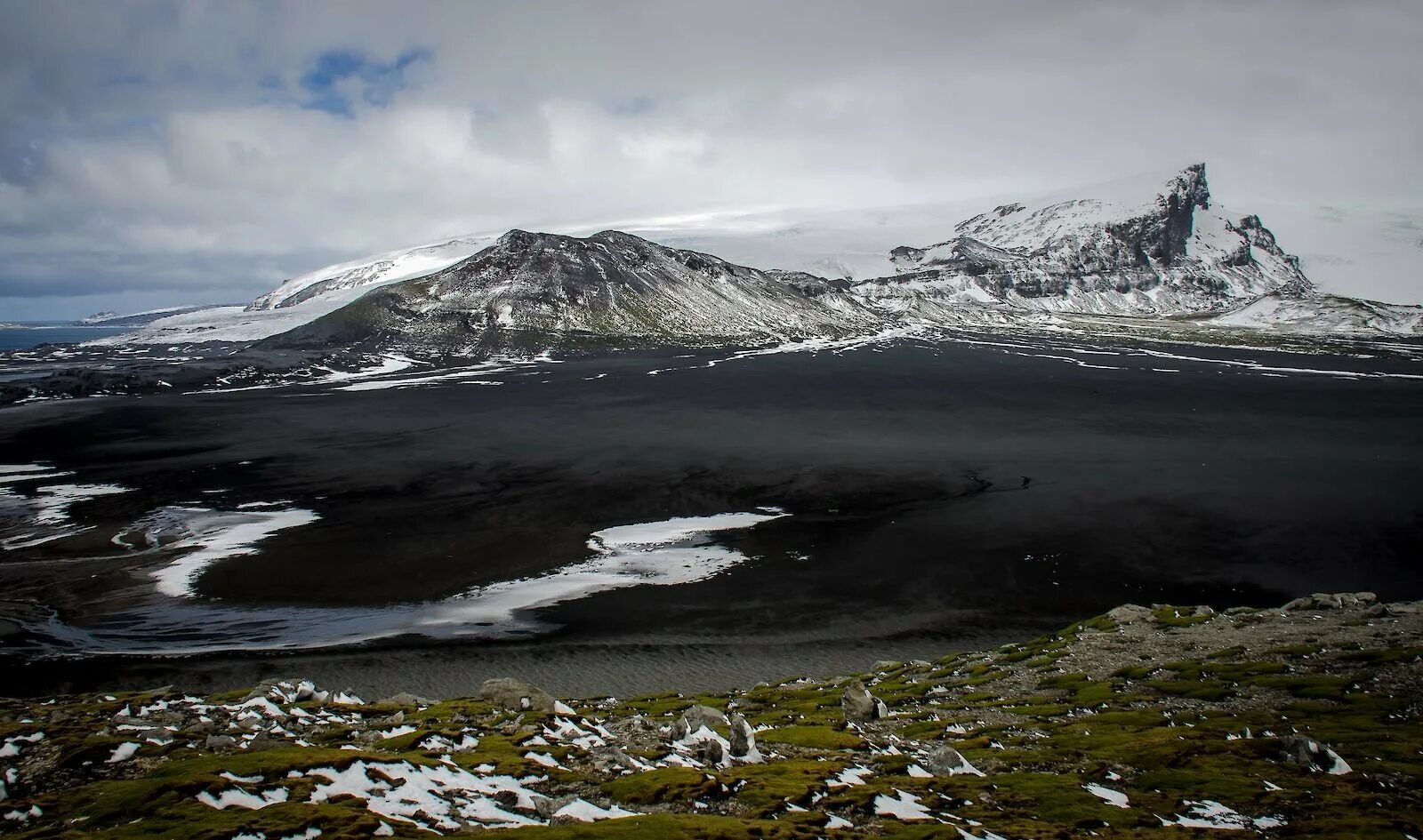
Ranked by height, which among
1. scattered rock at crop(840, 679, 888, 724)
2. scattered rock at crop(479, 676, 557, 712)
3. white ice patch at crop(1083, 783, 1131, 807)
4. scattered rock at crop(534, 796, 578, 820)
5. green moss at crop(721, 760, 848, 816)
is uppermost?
scattered rock at crop(534, 796, 578, 820)

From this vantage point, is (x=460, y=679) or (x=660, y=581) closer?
(x=460, y=679)

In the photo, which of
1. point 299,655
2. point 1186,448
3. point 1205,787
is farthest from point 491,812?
point 1186,448

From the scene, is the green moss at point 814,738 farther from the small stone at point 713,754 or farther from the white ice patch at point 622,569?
the white ice patch at point 622,569

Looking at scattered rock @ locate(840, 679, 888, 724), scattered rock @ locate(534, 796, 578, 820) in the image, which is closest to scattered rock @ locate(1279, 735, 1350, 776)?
scattered rock @ locate(840, 679, 888, 724)

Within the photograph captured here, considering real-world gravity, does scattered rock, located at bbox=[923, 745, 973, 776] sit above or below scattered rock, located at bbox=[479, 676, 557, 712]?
above

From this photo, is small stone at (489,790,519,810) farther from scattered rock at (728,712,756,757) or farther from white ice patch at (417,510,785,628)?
white ice patch at (417,510,785,628)

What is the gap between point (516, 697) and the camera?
93.5 feet

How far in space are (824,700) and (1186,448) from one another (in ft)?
285

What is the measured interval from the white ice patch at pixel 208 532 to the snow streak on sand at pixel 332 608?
0.26ft

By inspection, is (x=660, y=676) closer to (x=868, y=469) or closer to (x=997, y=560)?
(x=997, y=560)

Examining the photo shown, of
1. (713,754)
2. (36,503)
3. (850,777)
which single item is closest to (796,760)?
(850,777)

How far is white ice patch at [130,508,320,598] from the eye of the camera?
53125 mm

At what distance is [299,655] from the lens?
136 ft

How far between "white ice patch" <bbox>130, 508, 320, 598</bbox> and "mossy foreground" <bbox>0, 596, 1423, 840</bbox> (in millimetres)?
23014
